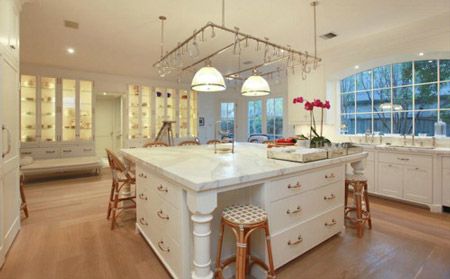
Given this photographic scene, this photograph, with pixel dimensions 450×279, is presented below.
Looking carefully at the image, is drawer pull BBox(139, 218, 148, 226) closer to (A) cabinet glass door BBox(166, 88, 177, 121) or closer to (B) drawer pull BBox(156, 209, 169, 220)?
(B) drawer pull BBox(156, 209, 169, 220)

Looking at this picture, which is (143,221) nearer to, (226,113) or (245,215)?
(245,215)

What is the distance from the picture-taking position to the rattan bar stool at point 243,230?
57.6 inches

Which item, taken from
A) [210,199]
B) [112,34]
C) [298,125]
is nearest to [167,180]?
[210,199]

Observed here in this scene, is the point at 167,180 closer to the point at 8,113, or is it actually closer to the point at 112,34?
the point at 8,113

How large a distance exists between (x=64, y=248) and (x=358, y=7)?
4343mm

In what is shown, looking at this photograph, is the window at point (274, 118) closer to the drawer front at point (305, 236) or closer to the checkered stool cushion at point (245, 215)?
the drawer front at point (305, 236)

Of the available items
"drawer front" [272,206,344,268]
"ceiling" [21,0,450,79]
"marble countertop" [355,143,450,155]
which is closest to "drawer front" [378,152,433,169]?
"marble countertop" [355,143,450,155]

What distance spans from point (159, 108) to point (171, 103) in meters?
0.43

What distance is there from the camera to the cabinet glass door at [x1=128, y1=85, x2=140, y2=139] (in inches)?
262

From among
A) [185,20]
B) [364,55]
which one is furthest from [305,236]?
[364,55]

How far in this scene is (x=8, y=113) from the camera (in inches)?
87.5

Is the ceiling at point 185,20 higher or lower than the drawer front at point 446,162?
higher

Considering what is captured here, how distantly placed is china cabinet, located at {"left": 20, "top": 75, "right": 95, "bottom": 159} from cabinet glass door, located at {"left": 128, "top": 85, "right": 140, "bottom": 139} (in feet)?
3.12

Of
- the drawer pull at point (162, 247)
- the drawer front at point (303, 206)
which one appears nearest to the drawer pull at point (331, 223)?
the drawer front at point (303, 206)
